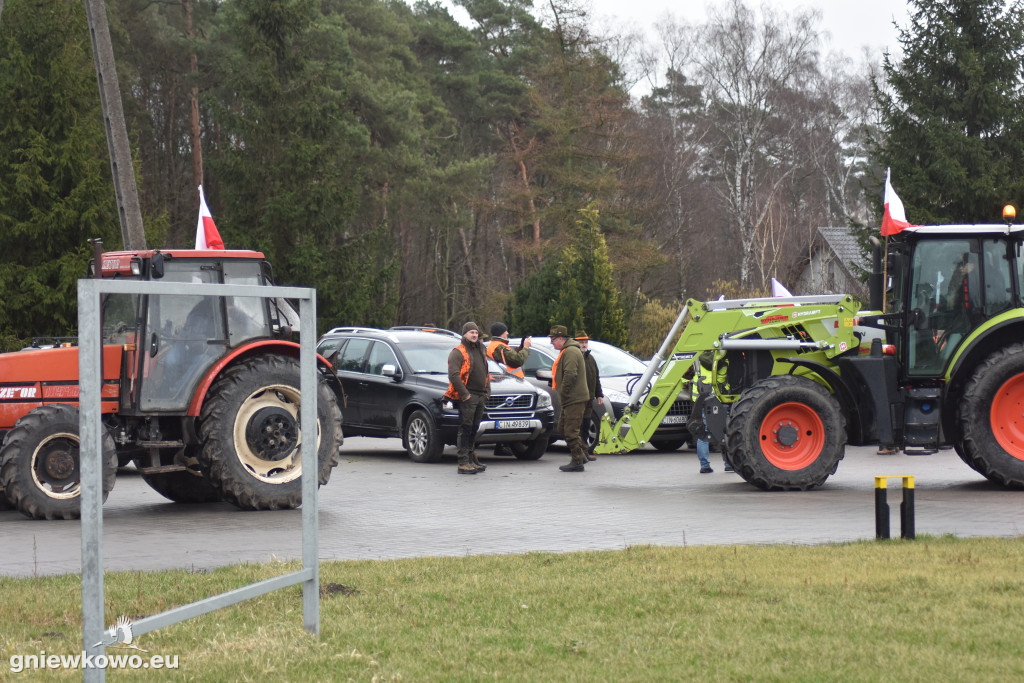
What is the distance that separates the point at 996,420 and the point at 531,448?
687cm

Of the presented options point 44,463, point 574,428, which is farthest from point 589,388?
point 44,463

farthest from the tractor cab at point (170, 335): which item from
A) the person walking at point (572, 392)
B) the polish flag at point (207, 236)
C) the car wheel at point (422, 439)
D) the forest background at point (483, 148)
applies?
the forest background at point (483, 148)

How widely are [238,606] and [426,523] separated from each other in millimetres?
4123

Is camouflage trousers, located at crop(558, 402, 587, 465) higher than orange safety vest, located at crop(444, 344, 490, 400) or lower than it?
lower

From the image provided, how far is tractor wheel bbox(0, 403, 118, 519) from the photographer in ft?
36.9

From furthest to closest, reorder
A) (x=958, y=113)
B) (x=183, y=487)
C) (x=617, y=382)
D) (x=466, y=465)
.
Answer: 1. (x=958, y=113)
2. (x=617, y=382)
3. (x=466, y=465)
4. (x=183, y=487)

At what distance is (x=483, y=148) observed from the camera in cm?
5250

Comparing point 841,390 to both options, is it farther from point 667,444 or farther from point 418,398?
point 418,398

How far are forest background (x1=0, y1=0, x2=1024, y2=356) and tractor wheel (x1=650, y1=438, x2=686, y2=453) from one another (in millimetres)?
9545

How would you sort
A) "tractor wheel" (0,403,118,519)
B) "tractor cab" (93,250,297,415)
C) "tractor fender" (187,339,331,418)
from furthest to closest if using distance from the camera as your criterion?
"tractor fender" (187,339,331,418) → "tractor cab" (93,250,297,415) → "tractor wheel" (0,403,118,519)

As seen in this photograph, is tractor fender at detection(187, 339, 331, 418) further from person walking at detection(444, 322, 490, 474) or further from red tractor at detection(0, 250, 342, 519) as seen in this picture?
person walking at detection(444, 322, 490, 474)

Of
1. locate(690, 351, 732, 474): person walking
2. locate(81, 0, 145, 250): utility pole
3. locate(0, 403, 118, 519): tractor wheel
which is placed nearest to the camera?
locate(0, 403, 118, 519): tractor wheel

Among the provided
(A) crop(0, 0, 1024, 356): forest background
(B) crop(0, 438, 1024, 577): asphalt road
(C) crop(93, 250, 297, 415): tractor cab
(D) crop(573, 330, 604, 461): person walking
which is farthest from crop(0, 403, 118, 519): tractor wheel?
(A) crop(0, 0, 1024, 356): forest background

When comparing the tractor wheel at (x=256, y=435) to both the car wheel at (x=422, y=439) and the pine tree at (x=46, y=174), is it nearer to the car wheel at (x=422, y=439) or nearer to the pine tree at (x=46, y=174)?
the car wheel at (x=422, y=439)
